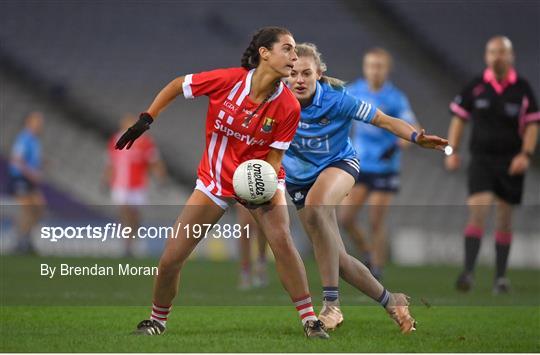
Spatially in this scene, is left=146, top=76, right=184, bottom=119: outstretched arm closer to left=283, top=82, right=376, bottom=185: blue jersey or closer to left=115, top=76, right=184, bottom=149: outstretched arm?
left=115, top=76, right=184, bottom=149: outstretched arm

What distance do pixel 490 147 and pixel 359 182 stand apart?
185 cm

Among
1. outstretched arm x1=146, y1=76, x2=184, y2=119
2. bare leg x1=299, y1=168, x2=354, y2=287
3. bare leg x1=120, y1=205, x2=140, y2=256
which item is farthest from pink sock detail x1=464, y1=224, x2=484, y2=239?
bare leg x1=120, y1=205, x2=140, y2=256

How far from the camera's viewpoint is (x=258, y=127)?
6637 millimetres

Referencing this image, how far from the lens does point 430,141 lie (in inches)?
275

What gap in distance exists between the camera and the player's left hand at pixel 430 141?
6939 millimetres

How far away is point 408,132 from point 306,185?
0.96m

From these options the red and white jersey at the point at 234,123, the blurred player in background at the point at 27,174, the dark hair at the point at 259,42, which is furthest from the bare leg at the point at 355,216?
the blurred player in background at the point at 27,174

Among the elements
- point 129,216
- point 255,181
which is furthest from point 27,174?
point 255,181

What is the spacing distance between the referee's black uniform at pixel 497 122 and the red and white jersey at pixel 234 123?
495cm

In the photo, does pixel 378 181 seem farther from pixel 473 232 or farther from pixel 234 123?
pixel 234 123

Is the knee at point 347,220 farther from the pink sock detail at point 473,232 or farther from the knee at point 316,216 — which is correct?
the knee at point 316,216

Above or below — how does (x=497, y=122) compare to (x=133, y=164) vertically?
below

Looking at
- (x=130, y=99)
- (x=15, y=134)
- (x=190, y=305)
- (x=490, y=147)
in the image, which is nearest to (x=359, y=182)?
(x=490, y=147)

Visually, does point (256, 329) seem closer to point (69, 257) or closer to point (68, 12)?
point (69, 257)
